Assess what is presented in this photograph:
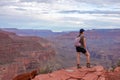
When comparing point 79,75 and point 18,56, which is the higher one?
point 79,75

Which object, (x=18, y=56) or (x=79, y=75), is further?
(x=18, y=56)

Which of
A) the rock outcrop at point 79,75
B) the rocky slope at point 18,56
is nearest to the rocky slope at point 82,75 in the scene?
the rock outcrop at point 79,75

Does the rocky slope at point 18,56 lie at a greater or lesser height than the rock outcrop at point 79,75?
lesser

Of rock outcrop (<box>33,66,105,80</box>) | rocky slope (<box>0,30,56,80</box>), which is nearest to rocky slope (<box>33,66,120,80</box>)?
rock outcrop (<box>33,66,105,80</box>)

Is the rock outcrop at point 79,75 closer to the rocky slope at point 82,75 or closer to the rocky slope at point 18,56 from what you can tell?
the rocky slope at point 82,75

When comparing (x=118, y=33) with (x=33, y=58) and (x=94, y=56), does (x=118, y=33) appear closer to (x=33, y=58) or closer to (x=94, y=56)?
(x=94, y=56)

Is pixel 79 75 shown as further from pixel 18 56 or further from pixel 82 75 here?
pixel 18 56

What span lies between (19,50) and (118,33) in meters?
96.0

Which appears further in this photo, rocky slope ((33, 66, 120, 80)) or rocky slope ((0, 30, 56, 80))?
rocky slope ((0, 30, 56, 80))

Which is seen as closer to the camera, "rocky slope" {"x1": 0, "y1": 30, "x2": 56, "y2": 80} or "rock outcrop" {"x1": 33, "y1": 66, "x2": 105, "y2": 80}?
"rock outcrop" {"x1": 33, "y1": 66, "x2": 105, "y2": 80}

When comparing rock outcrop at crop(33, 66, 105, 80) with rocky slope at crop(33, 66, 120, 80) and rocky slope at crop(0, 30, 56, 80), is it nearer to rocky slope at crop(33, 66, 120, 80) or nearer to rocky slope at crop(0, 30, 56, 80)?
rocky slope at crop(33, 66, 120, 80)

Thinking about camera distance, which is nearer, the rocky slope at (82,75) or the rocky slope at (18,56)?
the rocky slope at (82,75)

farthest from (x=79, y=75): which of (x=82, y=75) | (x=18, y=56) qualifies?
(x=18, y=56)

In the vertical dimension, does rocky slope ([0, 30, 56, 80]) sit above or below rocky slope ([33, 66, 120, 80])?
below
